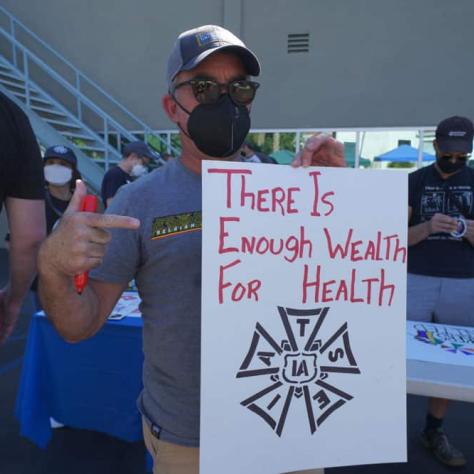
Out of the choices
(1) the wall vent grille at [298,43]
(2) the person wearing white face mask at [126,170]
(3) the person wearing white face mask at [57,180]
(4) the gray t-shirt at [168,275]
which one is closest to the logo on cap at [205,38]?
(4) the gray t-shirt at [168,275]

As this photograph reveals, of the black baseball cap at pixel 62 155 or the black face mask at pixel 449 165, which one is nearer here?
the black face mask at pixel 449 165

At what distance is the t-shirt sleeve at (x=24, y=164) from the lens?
1292 millimetres

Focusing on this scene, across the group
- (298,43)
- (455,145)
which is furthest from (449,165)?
(298,43)

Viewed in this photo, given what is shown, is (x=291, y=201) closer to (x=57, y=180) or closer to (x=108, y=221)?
(x=108, y=221)

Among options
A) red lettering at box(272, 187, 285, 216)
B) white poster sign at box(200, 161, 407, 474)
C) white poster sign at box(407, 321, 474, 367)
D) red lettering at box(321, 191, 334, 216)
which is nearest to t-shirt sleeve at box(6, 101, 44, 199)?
white poster sign at box(200, 161, 407, 474)

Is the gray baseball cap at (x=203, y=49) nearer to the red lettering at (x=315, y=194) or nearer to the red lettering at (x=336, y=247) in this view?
the red lettering at (x=315, y=194)

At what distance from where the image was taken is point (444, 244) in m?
2.50

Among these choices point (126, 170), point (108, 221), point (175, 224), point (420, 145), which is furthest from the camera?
point (420, 145)

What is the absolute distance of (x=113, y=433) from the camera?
2637 millimetres

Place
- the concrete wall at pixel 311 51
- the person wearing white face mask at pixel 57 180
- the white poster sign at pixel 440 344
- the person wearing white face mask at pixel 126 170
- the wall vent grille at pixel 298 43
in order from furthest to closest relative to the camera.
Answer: the wall vent grille at pixel 298 43, the concrete wall at pixel 311 51, the person wearing white face mask at pixel 126 170, the person wearing white face mask at pixel 57 180, the white poster sign at pixel 440 344

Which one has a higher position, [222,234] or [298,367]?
[222,234]

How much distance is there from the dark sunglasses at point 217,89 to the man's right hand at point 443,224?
5.25 ft

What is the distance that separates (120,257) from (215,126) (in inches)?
16.5

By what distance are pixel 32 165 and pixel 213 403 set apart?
2.92ft
